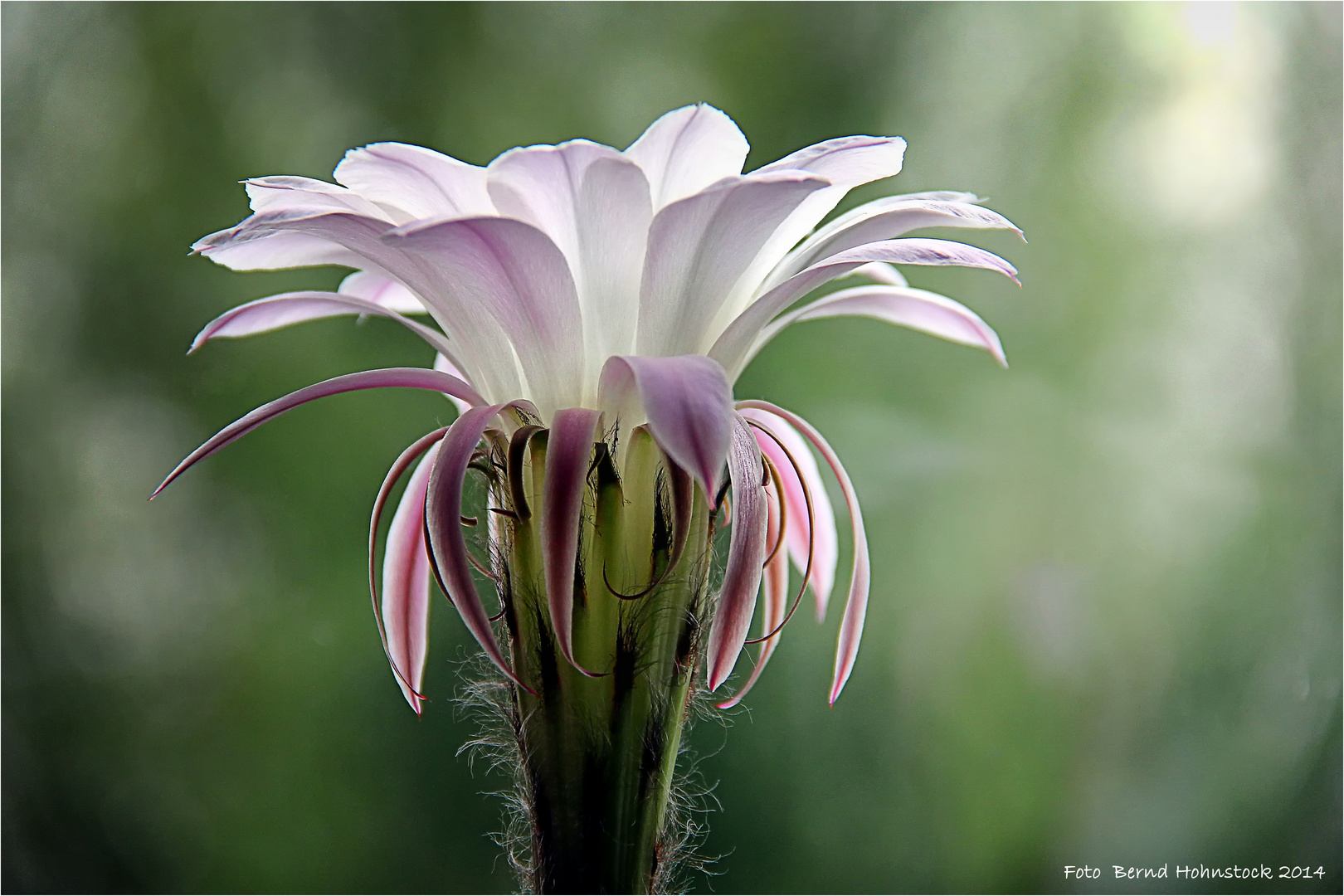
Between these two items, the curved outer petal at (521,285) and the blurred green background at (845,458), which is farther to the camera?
the blurred green background at (845,458)

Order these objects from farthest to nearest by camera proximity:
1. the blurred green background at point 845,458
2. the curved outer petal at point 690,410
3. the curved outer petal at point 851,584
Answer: the blurred green background at point 845,458 → the curved outer petal at point 851,584 → the curved outer petal at point 690,410

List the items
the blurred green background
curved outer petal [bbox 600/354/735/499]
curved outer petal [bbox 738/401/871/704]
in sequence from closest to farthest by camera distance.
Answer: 1. curved outer petal [bbox 600/354/735/499]
2. curved outer petal [bbox 738/401/871/704]
3. the blurred green background

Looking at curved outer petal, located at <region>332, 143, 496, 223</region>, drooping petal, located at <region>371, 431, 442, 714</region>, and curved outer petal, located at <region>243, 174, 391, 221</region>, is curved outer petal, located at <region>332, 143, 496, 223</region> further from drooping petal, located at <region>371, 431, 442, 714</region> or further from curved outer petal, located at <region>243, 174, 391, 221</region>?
drooping petal, located at <region>371, 431, 442, 714</region>

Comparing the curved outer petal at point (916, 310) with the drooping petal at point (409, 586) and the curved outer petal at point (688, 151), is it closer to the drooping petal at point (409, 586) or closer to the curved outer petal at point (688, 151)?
the curved outer petal at point (688, 151)

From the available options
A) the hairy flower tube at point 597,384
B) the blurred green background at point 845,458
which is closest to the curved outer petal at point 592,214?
the hairy flower tube at point 597,384

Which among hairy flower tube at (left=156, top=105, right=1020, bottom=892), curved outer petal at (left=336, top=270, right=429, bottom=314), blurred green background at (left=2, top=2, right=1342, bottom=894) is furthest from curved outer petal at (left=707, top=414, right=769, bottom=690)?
blurred green background at (left=2, top=2, right=1342, bottom=894)

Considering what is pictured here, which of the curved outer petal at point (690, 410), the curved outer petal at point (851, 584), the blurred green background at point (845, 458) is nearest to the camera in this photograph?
the curved outer petal at point (690, 410)
